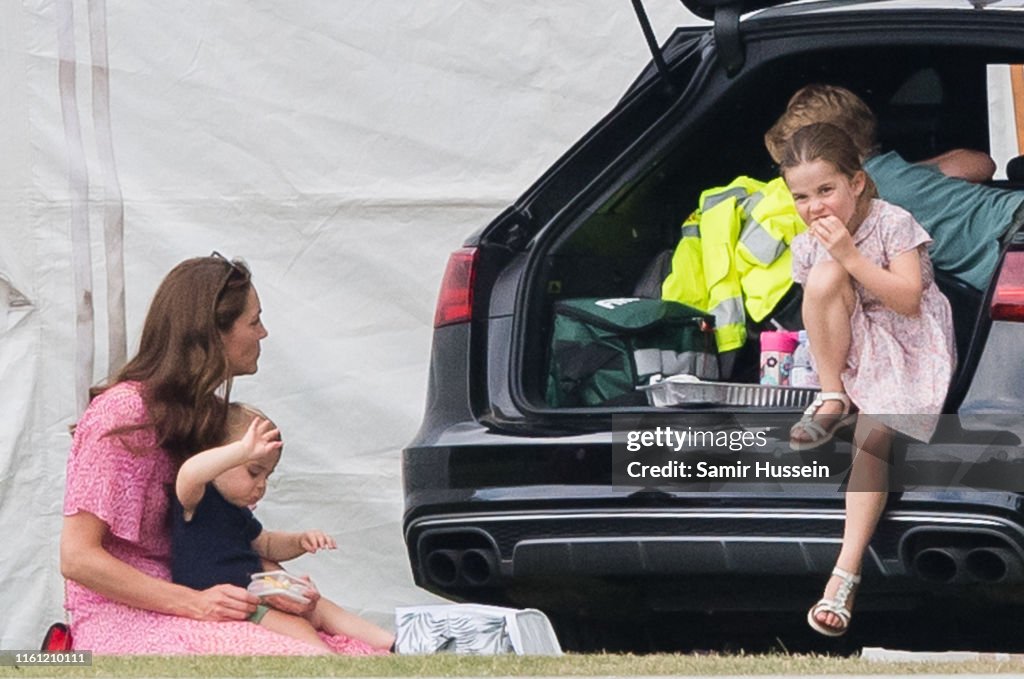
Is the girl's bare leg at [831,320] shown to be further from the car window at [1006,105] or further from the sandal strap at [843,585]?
the car window at [1006,105]

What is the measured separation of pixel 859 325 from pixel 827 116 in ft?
2.13

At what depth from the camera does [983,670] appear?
352cm

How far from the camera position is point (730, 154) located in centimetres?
508

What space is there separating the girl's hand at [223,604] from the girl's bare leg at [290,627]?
0.05 meters

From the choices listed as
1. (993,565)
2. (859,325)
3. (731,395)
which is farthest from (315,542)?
(993,565)

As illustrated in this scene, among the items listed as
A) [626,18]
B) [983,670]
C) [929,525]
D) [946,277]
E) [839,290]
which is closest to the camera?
[983,670]

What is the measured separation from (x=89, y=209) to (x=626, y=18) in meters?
1.67

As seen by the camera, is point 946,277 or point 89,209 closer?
point 946,277

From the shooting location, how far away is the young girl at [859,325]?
13.3 feet

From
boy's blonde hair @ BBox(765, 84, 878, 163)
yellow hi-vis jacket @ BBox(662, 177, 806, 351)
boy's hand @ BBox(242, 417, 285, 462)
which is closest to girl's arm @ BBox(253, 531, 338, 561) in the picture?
boy's hand @ BBox(242, 417, 285, 462)

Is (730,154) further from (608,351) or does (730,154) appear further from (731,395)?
(731,395)

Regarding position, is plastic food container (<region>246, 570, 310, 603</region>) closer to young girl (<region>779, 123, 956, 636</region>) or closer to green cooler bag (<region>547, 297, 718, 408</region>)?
green cooler bag (<region>547, 297, 718, 408</region>)

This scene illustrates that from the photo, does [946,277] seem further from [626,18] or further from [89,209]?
[89,209]

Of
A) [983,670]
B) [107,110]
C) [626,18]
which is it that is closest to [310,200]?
[107,110]
